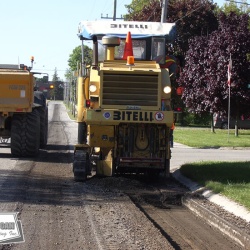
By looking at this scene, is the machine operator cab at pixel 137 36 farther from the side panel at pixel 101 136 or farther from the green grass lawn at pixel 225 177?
the green grass lawn at pixel 225 177

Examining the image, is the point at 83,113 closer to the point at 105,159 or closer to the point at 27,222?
the point at 105,159

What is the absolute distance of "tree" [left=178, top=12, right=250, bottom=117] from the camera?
3844 cm

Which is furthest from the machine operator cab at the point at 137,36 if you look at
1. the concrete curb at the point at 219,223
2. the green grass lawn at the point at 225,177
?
the concrete curb at the point at 219,223

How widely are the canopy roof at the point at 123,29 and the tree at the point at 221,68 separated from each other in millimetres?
22240

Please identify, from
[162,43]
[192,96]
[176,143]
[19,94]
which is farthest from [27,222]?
[192,96]

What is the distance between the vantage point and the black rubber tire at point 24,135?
20.2 meters

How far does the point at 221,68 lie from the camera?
1543 inches

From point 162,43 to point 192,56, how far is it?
2639 centimetres

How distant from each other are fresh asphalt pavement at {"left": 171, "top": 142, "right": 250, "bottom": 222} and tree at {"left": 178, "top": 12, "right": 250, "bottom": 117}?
1075 centimetres

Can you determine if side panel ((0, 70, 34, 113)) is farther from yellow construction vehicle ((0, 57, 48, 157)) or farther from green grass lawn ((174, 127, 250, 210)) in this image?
green grass lawn ((174, 127, 250, 210))

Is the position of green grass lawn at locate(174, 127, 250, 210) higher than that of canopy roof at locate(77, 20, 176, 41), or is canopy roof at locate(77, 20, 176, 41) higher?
canopy roof at locate(77, 20, 176, 41)

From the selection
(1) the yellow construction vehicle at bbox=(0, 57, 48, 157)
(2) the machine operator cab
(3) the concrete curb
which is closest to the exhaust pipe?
(2) the machine operator cab

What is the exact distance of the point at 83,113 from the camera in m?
14.8

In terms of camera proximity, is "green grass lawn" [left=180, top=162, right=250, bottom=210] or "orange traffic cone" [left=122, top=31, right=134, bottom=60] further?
"orange traffic cone" [left=122, top=31, right=134, bottom=60]
